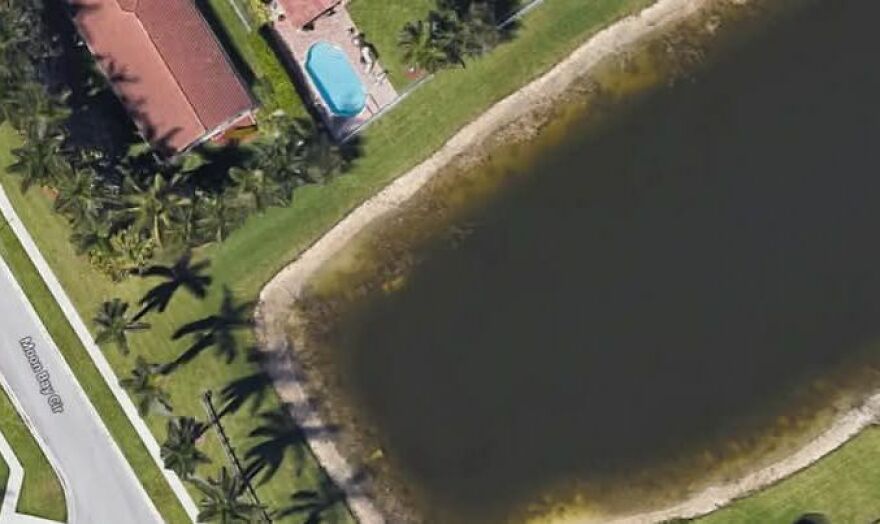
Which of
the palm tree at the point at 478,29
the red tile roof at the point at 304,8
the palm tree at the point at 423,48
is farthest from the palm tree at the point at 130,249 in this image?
the palm tree at the point at 478,29

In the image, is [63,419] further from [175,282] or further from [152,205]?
[152,205]

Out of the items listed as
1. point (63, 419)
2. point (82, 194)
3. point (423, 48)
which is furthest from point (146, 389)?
point (423, 48)

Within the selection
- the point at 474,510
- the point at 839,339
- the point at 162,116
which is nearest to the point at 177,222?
the point at 162,116

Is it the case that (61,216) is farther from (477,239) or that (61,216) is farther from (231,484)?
(477,239)

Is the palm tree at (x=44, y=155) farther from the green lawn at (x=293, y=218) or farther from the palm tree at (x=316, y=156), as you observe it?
the palm tree at (x=316, y=156)

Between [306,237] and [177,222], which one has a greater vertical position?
[177,222]

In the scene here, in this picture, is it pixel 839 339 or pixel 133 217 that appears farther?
pixel 839 339

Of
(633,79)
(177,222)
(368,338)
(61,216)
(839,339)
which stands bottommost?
(839,339)
